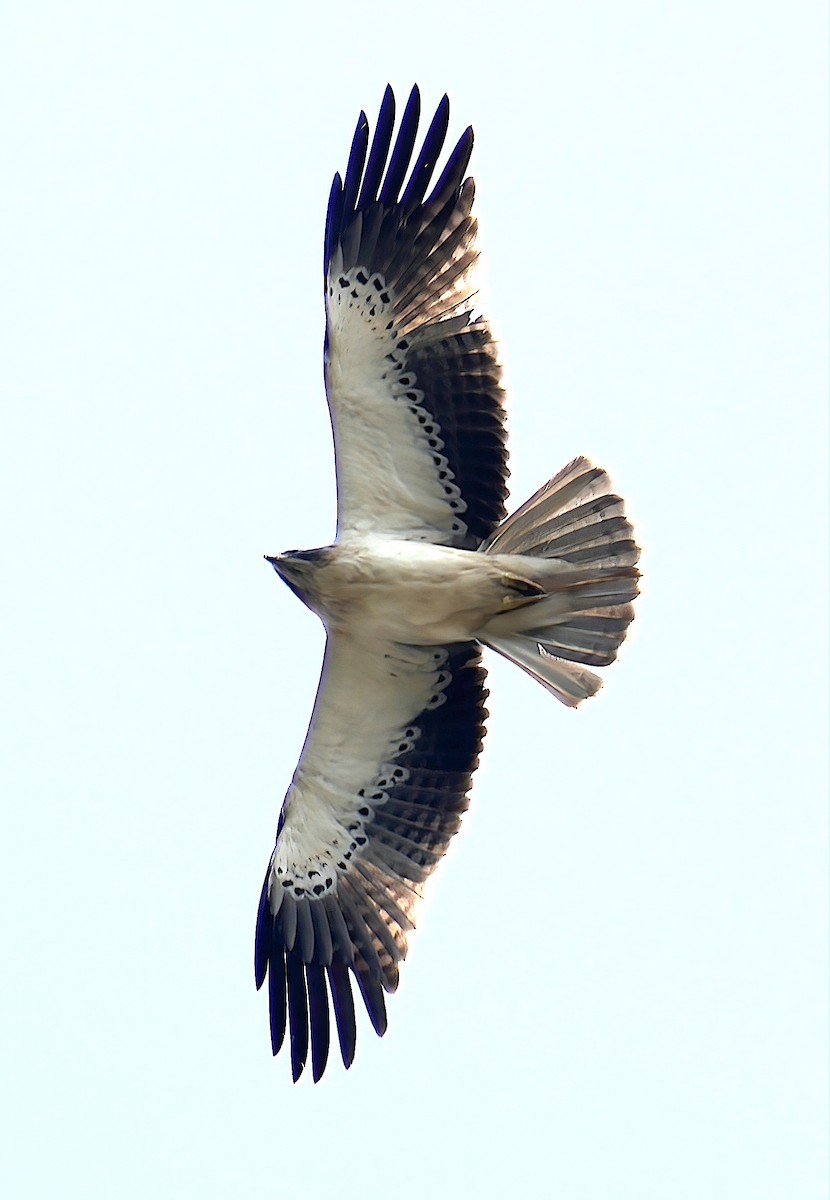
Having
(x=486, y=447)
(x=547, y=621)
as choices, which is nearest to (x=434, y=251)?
(x=486, y=447)

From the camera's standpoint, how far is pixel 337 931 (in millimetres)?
8258

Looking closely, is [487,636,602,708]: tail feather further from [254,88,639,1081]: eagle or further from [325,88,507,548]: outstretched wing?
[325,88,507,548]: outstretched wing

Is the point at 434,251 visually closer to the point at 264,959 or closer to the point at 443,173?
the point at 443,173

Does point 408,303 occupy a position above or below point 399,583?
above

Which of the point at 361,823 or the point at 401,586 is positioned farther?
the point at 361,823

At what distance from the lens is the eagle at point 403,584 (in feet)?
25.7

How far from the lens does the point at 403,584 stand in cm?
788

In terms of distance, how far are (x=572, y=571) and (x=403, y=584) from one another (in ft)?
2.17

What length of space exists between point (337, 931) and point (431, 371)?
228cm

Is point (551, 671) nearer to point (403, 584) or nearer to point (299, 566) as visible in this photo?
point (403, 584)

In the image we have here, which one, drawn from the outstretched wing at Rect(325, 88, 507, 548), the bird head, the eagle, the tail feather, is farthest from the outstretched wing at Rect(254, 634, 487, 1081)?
the outstretched wing at Rect(325, 88, 507, 548)

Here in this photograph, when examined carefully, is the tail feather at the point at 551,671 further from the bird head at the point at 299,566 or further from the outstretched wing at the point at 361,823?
the bird head at the point at 299,566

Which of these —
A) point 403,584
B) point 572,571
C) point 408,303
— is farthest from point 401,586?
point 408,303

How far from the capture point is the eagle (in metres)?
7.83
